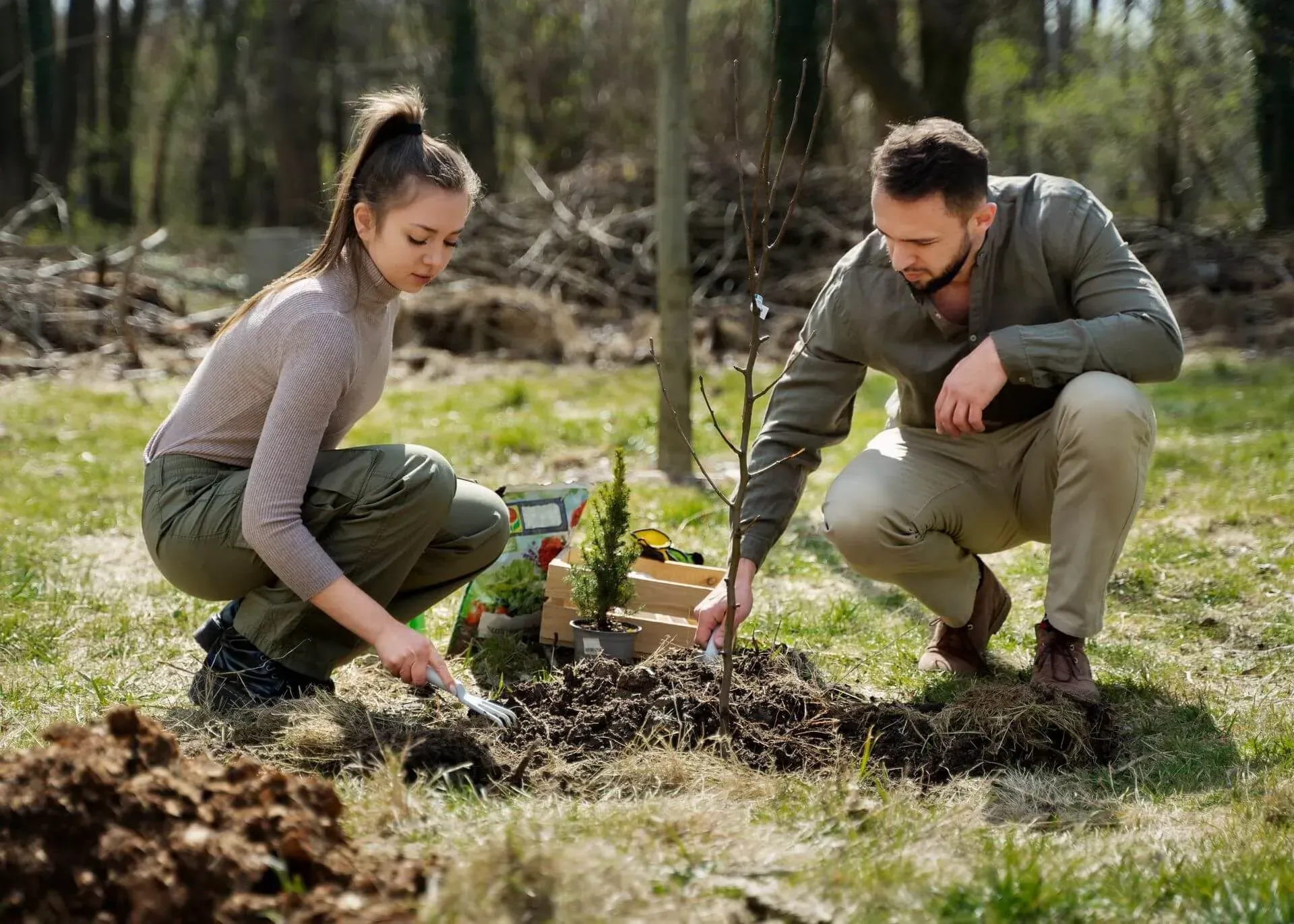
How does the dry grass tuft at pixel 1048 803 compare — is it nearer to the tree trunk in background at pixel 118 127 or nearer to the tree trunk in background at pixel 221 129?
the tree trunk in background at pixel 118 127

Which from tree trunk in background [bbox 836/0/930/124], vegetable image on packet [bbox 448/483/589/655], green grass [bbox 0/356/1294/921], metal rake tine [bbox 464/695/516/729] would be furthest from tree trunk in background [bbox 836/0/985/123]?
metal rake tine [bbox 464/695/516/729]

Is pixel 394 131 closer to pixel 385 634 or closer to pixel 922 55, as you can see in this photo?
pixel 385 634

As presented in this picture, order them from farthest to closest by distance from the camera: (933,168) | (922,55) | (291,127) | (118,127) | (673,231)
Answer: (118,127) < (291,127) < (922,55) < (673,231) < (933,168)

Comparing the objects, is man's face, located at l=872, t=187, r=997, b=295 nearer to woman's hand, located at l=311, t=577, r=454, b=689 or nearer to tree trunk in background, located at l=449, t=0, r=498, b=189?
woman's hand, located at l=311, t=577, r=454, b=689

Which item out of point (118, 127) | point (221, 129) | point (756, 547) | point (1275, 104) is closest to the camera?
point (756, 547)

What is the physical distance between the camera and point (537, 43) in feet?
74.1

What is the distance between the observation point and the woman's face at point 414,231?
310 centimetres

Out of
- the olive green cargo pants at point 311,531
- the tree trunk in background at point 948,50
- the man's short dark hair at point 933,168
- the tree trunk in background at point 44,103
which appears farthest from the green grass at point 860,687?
the tree trunk in background at point 44,103

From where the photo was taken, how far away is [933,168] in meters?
3.22

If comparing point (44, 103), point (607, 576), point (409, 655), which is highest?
point (44, 103)

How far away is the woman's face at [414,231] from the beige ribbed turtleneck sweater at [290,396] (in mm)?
74

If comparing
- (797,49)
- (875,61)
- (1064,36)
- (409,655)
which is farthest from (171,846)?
(1064,36)

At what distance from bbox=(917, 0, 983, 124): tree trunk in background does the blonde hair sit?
11.0 metres

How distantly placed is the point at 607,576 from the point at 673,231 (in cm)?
327
